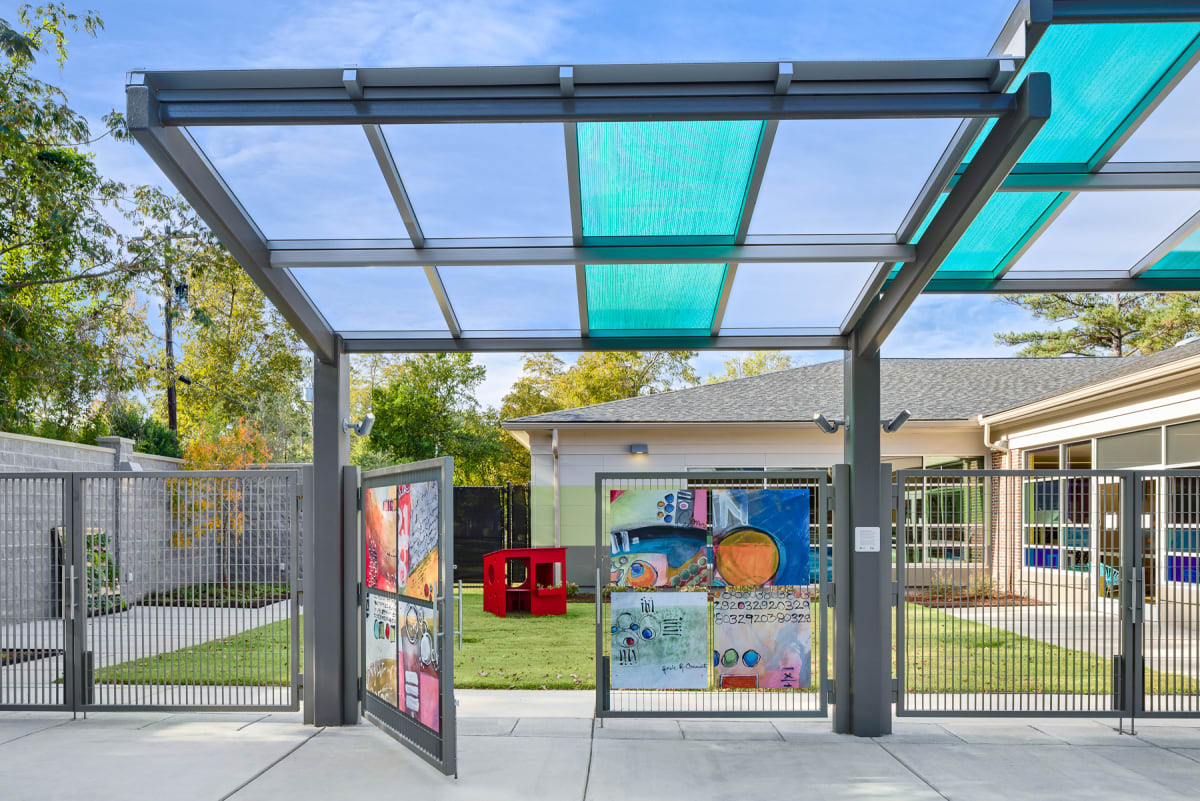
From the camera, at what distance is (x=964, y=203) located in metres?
5.73

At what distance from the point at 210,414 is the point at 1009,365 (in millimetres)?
25893

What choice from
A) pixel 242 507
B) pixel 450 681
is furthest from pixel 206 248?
pixel 450 681

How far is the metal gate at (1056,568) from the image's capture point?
7.57m

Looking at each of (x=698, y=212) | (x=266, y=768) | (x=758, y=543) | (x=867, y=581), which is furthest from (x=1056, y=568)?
(x=266, y=768)

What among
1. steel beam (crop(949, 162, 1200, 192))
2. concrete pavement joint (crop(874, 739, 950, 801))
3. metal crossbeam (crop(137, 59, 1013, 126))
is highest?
metal crossbeam (crop(137, 59, 1013, 126))

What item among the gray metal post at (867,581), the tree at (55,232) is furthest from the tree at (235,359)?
the gray metal post at (867,581)

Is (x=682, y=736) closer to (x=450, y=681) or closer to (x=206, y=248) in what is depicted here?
(x=450, y=681)

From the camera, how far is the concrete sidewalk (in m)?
5.91

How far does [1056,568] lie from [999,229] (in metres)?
2.84

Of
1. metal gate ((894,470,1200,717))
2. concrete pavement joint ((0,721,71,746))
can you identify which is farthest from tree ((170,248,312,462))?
metal gate ((894,470,1200,717))

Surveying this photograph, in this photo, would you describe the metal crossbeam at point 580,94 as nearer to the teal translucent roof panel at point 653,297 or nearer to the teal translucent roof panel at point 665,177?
the teal translucent roof panel at point 665,177

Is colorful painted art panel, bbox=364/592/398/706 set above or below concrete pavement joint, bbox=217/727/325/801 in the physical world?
above

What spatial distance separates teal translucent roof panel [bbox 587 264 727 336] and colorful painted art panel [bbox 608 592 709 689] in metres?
2.23

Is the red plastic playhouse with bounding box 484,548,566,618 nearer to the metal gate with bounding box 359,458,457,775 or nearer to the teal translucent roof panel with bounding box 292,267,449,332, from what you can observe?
the metal gate with bounding box 359,458,457,775
